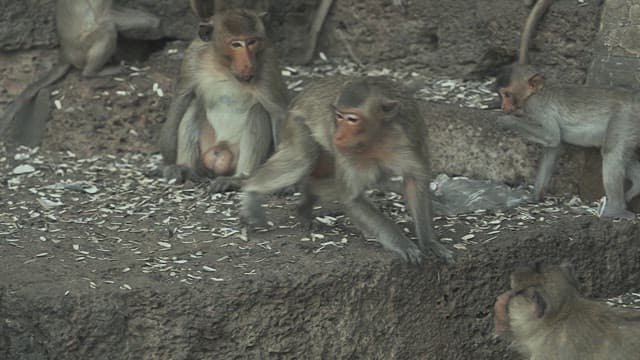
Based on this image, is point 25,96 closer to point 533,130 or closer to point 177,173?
point 177,173

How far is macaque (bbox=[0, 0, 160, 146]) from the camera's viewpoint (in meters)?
9.86

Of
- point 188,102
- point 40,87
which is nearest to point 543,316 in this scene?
point 188,102

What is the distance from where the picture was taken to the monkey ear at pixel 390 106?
7027 millimetres

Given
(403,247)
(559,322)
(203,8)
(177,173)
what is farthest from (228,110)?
(559,322)

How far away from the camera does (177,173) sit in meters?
8.98

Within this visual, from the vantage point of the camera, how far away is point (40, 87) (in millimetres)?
9906

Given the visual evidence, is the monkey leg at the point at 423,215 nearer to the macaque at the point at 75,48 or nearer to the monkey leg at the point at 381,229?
the monkey leg at the point at 381,229

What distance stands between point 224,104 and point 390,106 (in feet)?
6.87

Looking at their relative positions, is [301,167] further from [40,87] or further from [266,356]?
[40,87]

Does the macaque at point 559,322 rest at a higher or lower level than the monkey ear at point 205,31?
lower

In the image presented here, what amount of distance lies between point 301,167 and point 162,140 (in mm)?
1920

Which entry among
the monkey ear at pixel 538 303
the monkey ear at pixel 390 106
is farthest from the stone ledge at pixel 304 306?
the monkey ear at pixel 538 303

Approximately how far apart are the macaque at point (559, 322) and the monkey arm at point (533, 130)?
6.99 feet

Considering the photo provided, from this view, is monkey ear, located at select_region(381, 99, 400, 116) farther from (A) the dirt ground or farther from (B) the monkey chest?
(B) the monkey chest
